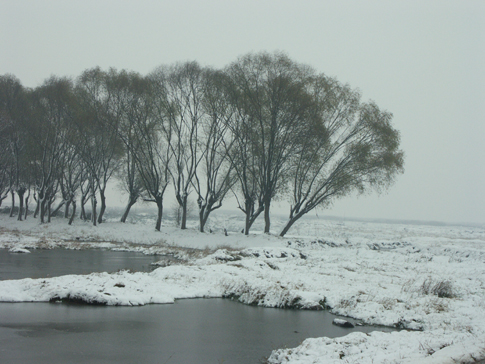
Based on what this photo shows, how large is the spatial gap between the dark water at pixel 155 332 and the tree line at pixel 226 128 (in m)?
23.0

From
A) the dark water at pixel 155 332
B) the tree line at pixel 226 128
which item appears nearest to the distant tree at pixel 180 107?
the tree line at pixel 226 128

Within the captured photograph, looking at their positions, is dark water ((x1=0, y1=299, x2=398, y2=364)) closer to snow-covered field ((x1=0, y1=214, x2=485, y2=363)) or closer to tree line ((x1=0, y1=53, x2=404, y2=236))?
snow-covered field ((x1=0, y1=214, x2=485, y2=363))

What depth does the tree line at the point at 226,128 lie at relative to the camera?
3478cm

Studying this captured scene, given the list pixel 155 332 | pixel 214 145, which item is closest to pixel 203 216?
pixel 214 145

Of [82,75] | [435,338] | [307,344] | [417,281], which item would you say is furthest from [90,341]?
[82,75]

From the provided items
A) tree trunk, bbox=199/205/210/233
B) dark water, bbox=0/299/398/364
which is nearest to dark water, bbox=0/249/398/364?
dark water, bbox=0/299/398/364

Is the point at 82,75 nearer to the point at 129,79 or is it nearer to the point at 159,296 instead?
Result: the point at 129,79

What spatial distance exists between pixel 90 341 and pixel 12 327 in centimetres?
200

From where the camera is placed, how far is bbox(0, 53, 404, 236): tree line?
3478cm

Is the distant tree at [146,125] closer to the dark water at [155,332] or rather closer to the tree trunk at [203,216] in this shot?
the tree trunk at [203,216]

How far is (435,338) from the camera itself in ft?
28.4

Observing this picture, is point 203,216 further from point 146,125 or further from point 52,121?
point 52,121

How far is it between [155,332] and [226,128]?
28.8m

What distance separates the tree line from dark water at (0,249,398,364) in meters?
23.0
